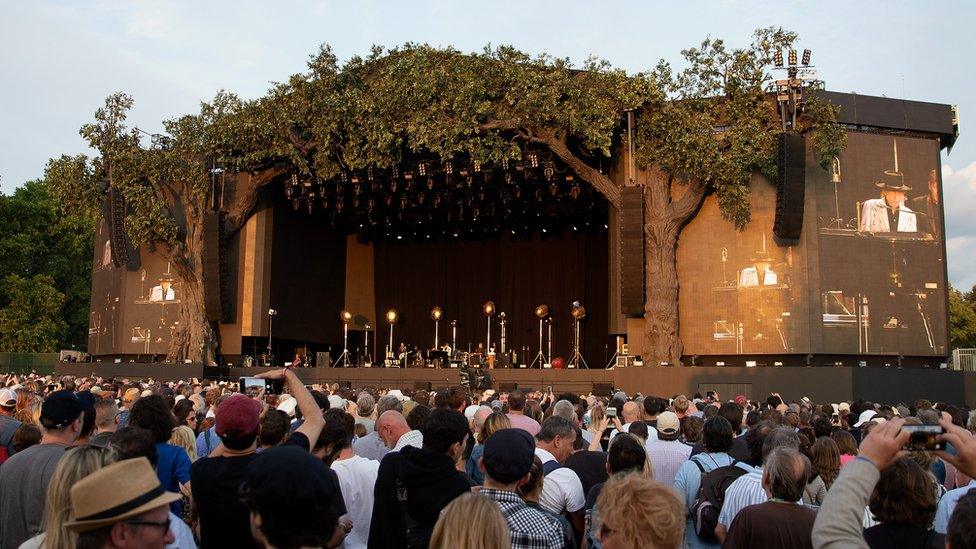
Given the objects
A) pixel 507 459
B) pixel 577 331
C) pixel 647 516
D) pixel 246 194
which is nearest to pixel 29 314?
pixel 246 194

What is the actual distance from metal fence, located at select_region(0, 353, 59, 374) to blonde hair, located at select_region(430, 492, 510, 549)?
4040 centimetres

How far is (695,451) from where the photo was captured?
5828 millimetres

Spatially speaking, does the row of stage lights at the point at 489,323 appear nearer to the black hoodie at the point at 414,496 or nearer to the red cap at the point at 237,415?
the black hoodie at the point at 414,496

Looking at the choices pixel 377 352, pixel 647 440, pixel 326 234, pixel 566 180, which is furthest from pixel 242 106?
pixel 647 440

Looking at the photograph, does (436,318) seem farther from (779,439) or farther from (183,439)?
(779,439)

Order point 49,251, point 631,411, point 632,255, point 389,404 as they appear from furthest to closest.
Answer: point 49,251 < point 632,255 < point 631,411 < point 389,404

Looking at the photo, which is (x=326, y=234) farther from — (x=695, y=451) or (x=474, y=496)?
(x=474, y=496)

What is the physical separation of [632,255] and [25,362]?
2892 cm

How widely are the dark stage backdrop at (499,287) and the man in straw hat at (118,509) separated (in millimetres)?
30405

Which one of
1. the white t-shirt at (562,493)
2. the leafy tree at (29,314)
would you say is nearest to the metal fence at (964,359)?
the white t-shirt at (562,493)

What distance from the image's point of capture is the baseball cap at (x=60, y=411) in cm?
421

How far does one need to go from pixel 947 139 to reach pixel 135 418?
81.7 feet

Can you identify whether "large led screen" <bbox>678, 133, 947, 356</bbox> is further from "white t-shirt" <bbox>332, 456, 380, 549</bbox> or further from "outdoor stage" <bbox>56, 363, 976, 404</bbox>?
"white t-shirt" <bbox>332, 456, 380, 549</bbox>

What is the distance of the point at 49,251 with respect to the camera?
47281mm
